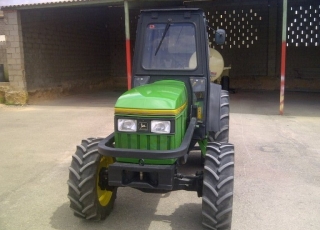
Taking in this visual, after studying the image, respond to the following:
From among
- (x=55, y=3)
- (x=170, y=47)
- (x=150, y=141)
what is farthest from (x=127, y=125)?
(x=55, y=3)

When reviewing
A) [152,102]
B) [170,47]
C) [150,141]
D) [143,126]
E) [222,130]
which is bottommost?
[222,130]

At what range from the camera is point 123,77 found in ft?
57.7

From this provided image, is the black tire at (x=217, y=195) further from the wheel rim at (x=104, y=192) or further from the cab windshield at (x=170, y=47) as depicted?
the cab windshield at (x=170, y=47)

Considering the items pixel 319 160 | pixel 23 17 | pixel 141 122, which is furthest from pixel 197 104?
pixel 23 17

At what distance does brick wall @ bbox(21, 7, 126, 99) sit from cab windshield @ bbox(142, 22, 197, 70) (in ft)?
27.1

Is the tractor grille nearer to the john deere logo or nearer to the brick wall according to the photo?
the john deere logo

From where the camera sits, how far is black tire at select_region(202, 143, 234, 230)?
3254 mm

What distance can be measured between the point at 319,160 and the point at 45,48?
386 inches

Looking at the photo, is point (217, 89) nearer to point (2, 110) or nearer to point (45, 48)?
point (2, 110)

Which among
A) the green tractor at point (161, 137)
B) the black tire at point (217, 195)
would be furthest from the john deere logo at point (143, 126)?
the black tire at point (217, 195)

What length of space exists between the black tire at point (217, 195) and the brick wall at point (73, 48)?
9541 millimetres

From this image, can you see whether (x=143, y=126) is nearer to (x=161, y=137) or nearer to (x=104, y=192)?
(x=161, y=137)

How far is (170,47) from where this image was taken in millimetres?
4215

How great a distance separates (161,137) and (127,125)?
1.13 feet
